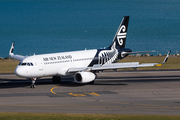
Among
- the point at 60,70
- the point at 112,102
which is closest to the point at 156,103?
the point at 112,102

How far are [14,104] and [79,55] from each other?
1957 centimetres

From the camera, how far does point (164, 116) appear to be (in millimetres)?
23234

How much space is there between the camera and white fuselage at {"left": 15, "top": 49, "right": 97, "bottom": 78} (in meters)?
40.0

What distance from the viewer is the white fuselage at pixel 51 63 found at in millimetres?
40000

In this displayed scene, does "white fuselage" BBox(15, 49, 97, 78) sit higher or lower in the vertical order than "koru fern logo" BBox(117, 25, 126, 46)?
lower

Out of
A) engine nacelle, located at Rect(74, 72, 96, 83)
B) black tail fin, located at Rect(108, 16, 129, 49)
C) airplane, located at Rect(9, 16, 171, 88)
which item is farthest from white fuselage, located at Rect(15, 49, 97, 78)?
black tail fin, located at Rect(108, 16, 129, 49)

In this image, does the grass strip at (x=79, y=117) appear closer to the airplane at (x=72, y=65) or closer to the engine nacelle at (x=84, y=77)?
the airplane at (x=72, y=65)

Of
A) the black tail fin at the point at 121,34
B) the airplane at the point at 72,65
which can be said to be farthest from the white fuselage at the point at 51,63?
the black tail fin at the point at 121,34

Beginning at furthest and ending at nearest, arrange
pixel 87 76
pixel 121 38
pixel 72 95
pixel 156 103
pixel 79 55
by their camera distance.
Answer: pixel 121 38 → pixel 79 55 → pixel 87 76 → pixel 72 95 → pixel 156 103

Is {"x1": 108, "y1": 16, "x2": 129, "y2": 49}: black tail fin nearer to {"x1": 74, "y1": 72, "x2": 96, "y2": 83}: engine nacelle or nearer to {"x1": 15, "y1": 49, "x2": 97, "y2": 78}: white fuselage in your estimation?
{"x1": 15, "y1": 49, "x2": 97, "y2": 78}: white fuselage

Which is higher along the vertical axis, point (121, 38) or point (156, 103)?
point (121, 38)

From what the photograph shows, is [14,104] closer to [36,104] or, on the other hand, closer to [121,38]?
[36,104]

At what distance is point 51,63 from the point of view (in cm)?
4281

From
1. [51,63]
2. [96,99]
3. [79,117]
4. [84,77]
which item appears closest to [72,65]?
[51,63]
